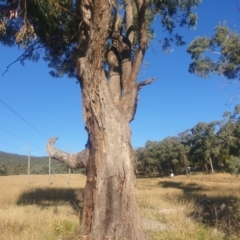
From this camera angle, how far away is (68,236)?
20.9 ft

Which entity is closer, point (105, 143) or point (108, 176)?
point (108, 176)

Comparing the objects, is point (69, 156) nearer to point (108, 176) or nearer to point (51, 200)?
point (108, 176)

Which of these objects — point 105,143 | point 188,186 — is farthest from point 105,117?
point 188,186

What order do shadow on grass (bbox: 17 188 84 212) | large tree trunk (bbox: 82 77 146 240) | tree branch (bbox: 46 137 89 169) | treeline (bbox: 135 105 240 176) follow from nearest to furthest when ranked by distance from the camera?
large tree trunk (bbox: 82 77 146 240)
tree branch (bbox: 46 137 89 169)
shadow on grass (bbox: 17 188 84 212)
treeline (bbox: 135 105 240 176)

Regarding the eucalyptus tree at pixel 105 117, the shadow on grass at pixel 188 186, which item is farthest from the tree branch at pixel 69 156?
the shadow on grass at pixel 188 186

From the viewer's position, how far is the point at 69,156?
707 cm

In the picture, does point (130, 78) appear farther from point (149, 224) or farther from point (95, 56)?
point (149, 224)

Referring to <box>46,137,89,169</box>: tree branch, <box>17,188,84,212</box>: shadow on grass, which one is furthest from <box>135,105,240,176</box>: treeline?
<box>46,137,89,169</box>: tree branch

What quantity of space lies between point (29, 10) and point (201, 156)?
169ft

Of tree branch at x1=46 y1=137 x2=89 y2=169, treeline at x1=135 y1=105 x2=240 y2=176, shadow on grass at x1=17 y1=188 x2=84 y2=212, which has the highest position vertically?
treeline at x1=135 y1=105 x2=240 y2=176

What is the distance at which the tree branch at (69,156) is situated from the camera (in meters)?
6.59

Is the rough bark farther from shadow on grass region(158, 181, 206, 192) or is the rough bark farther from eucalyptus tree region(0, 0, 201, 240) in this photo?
shadow on grass region(158, 181, 206, 192)

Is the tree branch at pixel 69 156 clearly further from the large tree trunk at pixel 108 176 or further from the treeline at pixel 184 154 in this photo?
A: the treeline at pixel 184 154

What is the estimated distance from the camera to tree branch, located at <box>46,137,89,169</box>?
6.59 meters
